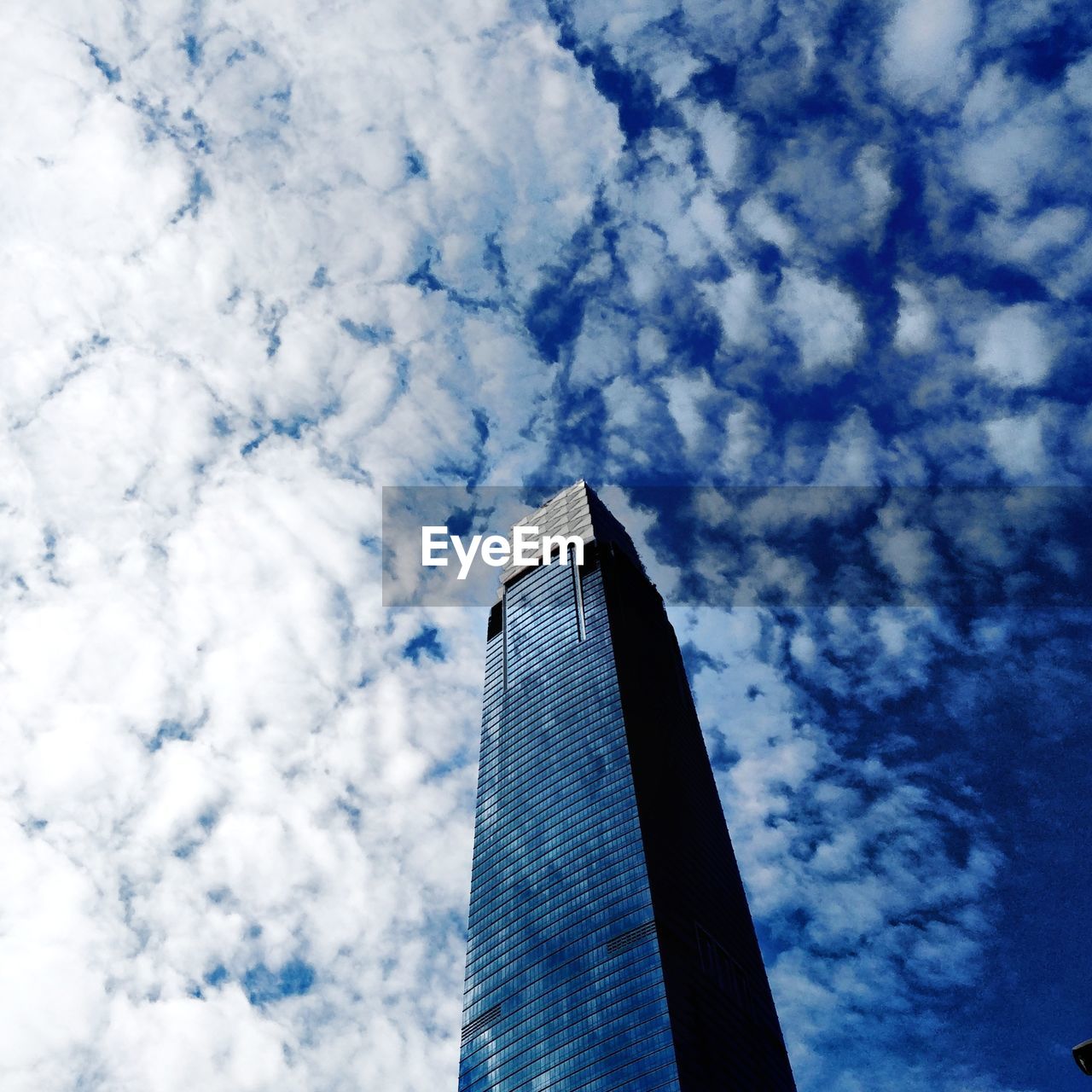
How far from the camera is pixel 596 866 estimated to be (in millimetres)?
141375

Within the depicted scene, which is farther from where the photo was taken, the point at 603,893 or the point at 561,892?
the point at 561,892

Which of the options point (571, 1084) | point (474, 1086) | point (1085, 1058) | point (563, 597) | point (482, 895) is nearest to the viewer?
point (1085, 1058)

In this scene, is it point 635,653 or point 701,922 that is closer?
point 701,922

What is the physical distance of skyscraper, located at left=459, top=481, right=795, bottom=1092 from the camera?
12081 cm

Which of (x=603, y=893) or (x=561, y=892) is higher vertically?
(x=561, y=892)

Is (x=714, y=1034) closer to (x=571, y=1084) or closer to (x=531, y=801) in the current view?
(x=571, y=1084)

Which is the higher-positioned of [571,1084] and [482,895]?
[482,895]

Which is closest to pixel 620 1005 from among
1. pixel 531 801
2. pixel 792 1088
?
pixel 792 1088

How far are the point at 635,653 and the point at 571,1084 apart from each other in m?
79.1

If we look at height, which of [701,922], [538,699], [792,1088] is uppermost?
A: [538,699]

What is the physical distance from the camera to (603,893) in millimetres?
137000

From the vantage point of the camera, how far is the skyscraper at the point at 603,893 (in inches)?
4756

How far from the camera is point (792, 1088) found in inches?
5310

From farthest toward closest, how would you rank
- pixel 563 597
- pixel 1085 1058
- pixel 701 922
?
pixel 563 597, pixel 701 922, pixel 1085 1058
